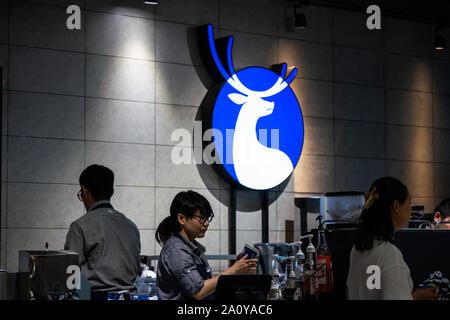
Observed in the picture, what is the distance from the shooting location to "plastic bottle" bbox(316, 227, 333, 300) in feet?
9.76

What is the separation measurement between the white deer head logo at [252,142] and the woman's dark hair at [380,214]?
382 cm

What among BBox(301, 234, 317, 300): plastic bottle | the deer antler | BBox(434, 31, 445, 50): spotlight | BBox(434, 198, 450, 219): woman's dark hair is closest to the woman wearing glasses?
BBox(301, 234, 317, 300): plastic bottle

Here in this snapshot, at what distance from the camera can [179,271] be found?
111 inches

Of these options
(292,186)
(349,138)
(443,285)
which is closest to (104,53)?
(292,186)

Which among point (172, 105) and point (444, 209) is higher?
point (172, 105)

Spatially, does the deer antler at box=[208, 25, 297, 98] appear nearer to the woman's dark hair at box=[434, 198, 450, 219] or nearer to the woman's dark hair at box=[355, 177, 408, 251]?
the woman's dark hair at box=[434, 198, 450, 219]

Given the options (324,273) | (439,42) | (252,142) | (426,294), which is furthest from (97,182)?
(439,42)

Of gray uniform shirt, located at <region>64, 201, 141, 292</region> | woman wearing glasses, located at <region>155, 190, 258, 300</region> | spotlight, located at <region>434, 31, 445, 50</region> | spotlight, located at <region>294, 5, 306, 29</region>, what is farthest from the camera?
spotlight, located at <region>434, 31, 445, 50</region>

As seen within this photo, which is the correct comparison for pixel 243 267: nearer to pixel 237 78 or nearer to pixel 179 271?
pixel 179 271

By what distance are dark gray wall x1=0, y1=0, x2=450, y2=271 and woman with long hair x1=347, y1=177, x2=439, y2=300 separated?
363 centimetres

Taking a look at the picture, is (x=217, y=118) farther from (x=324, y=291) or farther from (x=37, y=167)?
(x=324, y=291)

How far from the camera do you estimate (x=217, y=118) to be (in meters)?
6.19

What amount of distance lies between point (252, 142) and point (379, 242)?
4.01 m

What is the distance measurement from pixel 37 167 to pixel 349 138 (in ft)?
10.7
